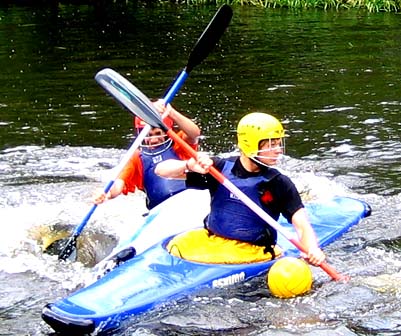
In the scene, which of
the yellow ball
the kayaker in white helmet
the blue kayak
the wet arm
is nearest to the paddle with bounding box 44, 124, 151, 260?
the kayaker in white helmet

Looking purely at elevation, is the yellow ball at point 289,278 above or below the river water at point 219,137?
above

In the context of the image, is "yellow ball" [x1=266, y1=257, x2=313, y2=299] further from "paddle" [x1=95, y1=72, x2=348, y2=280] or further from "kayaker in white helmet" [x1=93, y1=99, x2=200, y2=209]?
"kayaker in white helmet" [x1=93, y1=99, x2=200, y2=209]

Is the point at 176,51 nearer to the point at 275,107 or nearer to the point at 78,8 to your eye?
the point at 275,107

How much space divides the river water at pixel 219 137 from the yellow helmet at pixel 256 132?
97 centimetres

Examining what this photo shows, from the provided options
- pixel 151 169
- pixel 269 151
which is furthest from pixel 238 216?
pixel 151 169

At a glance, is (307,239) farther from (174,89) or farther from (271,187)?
(174,89)

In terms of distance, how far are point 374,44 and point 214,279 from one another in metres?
12.1

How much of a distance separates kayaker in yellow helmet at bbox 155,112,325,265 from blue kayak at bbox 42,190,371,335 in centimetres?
26

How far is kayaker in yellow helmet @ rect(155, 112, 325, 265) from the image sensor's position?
547cm

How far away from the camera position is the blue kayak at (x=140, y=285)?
4891 mm

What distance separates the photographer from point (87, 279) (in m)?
5.98

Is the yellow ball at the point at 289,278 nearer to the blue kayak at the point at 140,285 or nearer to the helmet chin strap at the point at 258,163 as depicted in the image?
the blue kayak at the point at 140,285

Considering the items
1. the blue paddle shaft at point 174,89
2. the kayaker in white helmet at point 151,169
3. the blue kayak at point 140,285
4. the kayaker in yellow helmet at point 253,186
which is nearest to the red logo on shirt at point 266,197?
the kayaker in yellow helmet at point 253,186

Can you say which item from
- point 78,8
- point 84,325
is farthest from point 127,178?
point 78,8
